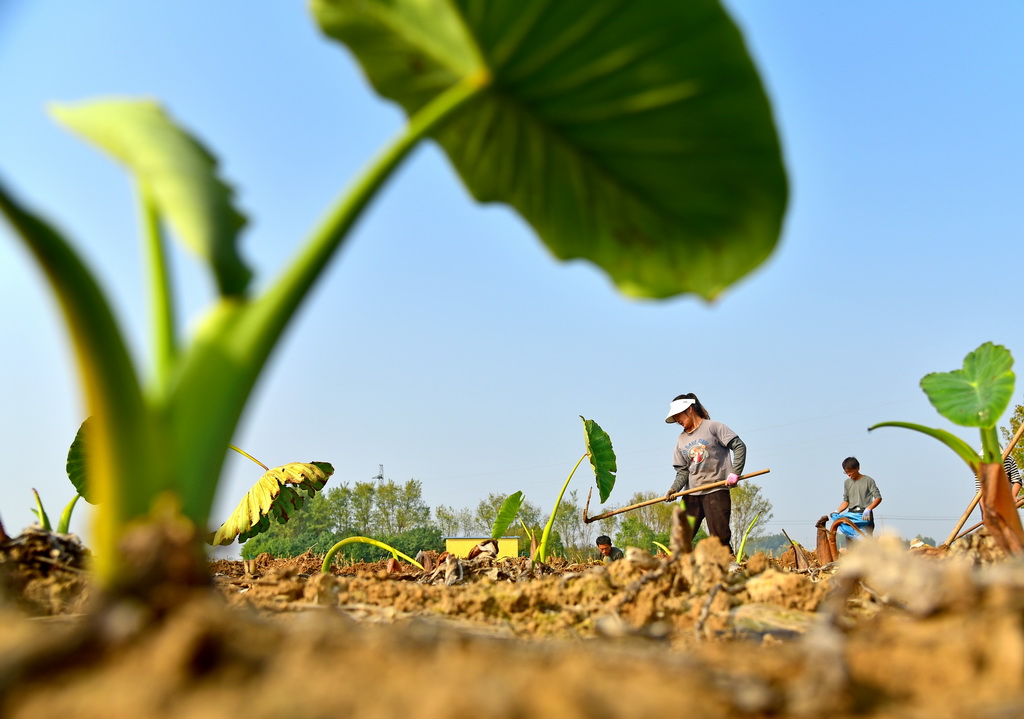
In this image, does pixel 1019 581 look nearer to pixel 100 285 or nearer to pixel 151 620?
pixel 151 620

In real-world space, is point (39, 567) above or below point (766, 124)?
below

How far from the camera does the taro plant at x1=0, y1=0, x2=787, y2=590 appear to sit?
0.73 meters

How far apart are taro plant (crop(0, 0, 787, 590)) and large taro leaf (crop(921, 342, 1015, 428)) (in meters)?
1.53

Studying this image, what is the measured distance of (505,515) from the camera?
5.05m

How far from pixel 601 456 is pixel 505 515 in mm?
892

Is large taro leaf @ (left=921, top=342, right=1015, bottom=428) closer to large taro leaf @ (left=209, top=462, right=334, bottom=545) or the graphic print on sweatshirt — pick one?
the graphic print on sweatshirt

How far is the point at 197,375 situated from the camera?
0.80 m

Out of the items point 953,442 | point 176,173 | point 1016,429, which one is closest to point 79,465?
point 176,173

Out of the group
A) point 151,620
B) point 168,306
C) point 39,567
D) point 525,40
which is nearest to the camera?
point 151,620

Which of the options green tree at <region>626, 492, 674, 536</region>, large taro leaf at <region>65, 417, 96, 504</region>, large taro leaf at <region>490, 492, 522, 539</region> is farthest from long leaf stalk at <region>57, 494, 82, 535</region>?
green tree at <region>626, 492, 674, 536</region>

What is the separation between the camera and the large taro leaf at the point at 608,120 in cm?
101

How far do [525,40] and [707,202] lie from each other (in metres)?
0.45

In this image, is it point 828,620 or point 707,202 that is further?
point 707,202

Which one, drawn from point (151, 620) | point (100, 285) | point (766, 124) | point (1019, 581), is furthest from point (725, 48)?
point (151, 620)
